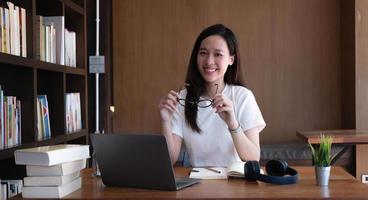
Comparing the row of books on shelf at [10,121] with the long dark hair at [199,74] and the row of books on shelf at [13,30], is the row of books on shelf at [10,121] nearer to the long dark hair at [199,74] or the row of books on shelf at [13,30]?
the row of books on shelf at [13,30]

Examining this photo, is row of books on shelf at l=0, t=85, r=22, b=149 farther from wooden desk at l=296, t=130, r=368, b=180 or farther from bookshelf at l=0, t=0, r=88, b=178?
wooden desk at l=296, t=130, r=368, b=180

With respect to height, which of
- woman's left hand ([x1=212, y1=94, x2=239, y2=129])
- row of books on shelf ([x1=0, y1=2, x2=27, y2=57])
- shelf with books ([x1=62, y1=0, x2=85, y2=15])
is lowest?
woman's left hand ([x1=212, y1=94, x2=239, y2=129])

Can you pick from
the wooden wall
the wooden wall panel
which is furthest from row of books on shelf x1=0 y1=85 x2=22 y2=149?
the wooden wall panel

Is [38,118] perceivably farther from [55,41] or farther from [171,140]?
[171,140]

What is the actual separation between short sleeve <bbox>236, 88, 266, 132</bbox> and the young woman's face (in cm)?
15

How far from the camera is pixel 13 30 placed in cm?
229

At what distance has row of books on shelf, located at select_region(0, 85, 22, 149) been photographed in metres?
2.19

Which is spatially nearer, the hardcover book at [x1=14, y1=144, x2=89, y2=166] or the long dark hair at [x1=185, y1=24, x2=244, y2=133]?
the hardcover book at [x1=14, y1=144, x2=89, y2=166]

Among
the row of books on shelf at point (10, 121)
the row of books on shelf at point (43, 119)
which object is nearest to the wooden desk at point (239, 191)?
the row of books on shelf at point (10, 121)

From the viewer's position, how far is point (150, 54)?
4.17 meters

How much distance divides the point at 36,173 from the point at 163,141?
1.23ft

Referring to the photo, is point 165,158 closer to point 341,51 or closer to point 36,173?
point 36,173

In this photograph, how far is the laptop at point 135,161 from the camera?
4.17ft

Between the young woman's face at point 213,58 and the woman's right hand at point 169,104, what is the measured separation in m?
0.23
